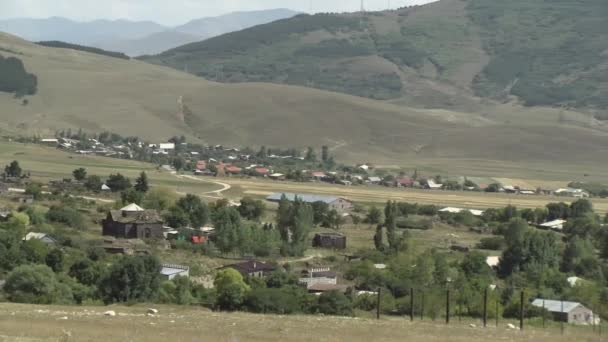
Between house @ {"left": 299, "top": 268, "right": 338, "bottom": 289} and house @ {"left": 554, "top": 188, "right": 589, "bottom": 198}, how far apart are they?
67832 millimetres

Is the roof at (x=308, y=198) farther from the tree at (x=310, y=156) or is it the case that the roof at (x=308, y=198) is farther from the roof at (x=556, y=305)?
the tree at (x=310, y=156)

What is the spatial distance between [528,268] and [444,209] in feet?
114

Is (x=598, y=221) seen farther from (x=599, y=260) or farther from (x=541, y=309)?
(x=541, y=309)

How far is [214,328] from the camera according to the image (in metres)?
29.2

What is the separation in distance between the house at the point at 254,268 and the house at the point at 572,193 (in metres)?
68.5

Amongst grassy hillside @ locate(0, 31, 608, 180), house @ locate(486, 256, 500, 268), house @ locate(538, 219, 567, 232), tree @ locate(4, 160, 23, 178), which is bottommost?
house @ locate(486, 256, 500, 268)

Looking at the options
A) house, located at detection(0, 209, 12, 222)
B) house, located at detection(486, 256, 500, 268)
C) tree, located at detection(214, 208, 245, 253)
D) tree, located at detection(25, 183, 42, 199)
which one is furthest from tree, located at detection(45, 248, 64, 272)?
tree, located at detection(25, 183, 42, 199)

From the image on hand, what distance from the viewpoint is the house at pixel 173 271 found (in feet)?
163

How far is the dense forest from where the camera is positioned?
615 ft

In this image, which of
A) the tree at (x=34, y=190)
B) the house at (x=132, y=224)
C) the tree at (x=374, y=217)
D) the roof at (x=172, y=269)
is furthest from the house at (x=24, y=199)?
the roof at (x=172, y=269)

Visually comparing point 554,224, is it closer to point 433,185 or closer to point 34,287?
point 433,185

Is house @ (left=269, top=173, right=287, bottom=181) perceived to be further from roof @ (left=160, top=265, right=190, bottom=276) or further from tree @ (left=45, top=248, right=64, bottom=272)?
tree @ (left=45, top=248, right=64, bottom=272)

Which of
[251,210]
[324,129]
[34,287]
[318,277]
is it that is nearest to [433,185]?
[251,210]

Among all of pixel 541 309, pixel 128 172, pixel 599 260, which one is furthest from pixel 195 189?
pixel 541 309
